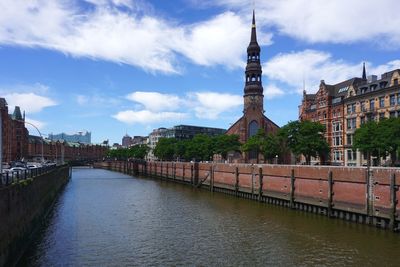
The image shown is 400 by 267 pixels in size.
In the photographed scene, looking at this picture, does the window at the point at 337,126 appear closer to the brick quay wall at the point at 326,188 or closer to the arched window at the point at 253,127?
the brick quay wall at the point at 326,188

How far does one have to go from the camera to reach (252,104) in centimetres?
14862

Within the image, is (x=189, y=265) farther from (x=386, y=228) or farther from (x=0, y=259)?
(x=386, y=228)

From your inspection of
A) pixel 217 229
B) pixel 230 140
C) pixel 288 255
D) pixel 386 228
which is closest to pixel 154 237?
pixel 217 229

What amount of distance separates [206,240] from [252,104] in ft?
375

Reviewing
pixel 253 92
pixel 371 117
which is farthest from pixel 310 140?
pixel 253 92

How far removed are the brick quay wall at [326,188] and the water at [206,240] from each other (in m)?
1.95

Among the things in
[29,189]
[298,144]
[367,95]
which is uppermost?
[367,95]

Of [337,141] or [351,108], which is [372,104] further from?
[337,141]

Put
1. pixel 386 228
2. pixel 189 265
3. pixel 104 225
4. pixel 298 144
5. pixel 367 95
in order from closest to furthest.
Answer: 1. pixel 189 265
2. pixel 386 228
3. pixel 104 225
4. pixel 298 144
5. pixel 367 95

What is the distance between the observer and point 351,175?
4644 centimetres

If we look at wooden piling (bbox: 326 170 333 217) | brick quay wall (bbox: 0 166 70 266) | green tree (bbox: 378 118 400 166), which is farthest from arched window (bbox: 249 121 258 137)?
brick quay wall (bbox: 0 166 70 266)

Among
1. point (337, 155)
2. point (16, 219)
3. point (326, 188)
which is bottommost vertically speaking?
point (16, 219)

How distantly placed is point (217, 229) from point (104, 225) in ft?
40.3

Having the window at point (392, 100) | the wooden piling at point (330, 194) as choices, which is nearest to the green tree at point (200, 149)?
the window at point (392, 100)
